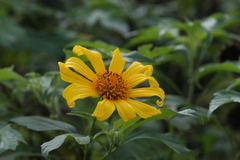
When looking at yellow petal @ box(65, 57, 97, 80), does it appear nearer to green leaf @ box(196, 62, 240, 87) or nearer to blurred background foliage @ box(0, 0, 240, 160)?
blurred background foliage @ box(0, 0, 240, 160)

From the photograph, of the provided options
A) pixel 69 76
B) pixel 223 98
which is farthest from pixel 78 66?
pixel 223 98

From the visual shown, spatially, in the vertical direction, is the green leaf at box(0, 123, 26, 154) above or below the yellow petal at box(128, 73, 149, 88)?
below

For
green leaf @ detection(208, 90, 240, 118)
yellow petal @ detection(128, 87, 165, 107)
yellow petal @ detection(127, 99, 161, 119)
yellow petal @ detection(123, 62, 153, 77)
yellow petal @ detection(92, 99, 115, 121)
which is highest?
yellow petal @ detection(123, 62, 153, 77)

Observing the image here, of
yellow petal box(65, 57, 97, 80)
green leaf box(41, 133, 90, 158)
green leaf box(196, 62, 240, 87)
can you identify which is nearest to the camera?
green leaf box(41, 133, 90, 158)

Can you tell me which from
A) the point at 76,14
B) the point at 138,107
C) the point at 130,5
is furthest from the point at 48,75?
the point at 130,5

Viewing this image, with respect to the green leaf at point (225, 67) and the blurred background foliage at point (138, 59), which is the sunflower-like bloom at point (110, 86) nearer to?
the blurred background foliage at point (138, 59)

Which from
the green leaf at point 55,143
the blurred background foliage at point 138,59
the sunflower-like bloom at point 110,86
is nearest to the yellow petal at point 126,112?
the sunflower-like bloom at point 110,86

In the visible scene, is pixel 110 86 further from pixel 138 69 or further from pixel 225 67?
pixel 225 67

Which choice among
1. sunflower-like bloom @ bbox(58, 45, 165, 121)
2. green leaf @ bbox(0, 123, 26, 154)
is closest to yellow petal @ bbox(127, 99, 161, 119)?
sunflower-like bloom @ bbox(58, 45, 165, 121)
